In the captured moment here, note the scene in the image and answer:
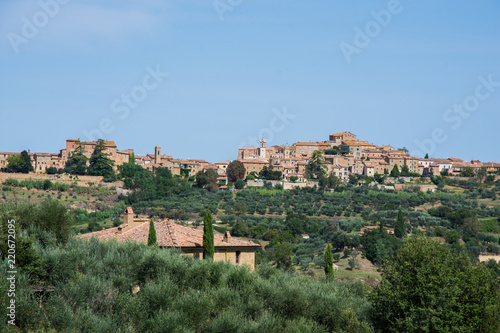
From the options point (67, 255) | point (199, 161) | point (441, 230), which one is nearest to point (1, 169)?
point (199, 161)

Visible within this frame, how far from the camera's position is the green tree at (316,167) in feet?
283

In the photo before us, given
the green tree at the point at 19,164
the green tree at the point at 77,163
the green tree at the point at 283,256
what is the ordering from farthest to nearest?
the green tree at the point at 77,163 → the green tree at the point at 19,164 → the green tree at the point at 283,256

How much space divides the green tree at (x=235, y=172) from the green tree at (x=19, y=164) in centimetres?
2453

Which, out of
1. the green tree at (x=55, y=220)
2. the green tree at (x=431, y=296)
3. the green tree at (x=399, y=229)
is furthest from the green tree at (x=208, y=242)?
the green tree at (x=399, y=229)

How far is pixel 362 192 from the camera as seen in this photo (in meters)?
79.4

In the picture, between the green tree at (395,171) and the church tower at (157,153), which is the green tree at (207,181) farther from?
the green tree at (395,171)

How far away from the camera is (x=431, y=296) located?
17.5m

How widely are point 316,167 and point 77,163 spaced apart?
31.4 meters

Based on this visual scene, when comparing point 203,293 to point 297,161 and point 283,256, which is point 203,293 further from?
point 297,161

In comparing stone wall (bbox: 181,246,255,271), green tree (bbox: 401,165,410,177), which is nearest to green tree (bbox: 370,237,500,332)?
stone wall (bbox: 181,246,255,271)

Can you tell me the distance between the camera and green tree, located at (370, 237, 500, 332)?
56.5ft

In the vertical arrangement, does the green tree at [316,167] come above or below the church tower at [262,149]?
below

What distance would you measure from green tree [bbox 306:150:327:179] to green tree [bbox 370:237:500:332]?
66970 millimetres

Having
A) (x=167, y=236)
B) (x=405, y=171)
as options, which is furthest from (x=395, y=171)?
(x=167, y=236)
